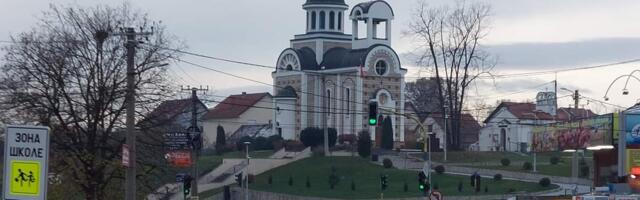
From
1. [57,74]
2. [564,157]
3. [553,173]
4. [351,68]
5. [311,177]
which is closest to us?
[57,74]

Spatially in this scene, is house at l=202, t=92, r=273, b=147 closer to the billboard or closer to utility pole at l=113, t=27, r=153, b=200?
the billboard

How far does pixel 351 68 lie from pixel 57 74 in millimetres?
81235

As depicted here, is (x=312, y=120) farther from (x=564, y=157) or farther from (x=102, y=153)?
(x=102, y=153)

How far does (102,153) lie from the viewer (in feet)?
138

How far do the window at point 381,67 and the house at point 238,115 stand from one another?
69.2 ft

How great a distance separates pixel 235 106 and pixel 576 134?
266ft

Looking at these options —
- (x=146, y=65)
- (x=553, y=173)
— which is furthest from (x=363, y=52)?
(x=146, y=65)

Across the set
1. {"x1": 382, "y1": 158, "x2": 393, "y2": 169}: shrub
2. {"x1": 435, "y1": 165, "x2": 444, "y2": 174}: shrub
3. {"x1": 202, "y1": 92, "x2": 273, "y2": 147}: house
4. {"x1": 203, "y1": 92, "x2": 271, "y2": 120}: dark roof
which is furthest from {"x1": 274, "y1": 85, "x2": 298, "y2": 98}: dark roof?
{"x1": 435, "y1": 165, "x2": 444, "y2": 174}: shrub

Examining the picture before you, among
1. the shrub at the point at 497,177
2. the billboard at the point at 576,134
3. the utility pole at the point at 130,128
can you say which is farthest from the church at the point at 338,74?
the utility pole at the point at 130,128

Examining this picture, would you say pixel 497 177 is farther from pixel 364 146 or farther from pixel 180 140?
pixel 180 140

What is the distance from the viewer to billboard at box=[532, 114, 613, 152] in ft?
205

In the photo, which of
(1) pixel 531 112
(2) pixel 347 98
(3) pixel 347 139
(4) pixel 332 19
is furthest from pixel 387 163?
(1) pixel 531 112

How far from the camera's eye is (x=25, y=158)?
15.9 metres

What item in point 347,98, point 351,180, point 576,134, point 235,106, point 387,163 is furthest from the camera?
point 235,106
